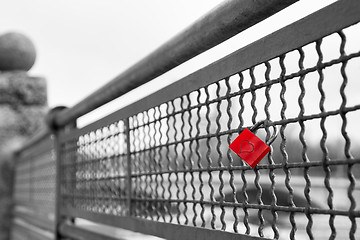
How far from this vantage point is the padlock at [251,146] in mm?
1632

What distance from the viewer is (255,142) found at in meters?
1.67

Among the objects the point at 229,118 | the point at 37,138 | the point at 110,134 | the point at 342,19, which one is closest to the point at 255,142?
the point at 229,118

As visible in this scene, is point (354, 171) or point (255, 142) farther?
point (255, 142)

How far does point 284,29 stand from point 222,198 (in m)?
0.59

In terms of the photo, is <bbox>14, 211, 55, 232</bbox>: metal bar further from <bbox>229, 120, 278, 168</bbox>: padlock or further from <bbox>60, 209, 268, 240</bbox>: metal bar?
<bbox>229, 120, 278, 168</bbox>: padlock

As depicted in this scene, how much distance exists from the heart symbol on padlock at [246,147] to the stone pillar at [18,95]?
23.9 ft

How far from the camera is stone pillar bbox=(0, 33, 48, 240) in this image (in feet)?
29.6

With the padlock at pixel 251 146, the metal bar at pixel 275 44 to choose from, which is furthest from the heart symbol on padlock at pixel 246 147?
the metal bar at pixel 275 44

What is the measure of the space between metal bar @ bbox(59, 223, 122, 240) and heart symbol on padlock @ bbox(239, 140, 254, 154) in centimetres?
123

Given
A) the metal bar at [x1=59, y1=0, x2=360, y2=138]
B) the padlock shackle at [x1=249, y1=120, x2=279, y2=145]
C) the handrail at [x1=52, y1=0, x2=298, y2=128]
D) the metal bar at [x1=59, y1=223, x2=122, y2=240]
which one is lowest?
the metal bar at [x1=59, y1=223, x2=122, y2=240]

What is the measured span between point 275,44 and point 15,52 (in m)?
8.51

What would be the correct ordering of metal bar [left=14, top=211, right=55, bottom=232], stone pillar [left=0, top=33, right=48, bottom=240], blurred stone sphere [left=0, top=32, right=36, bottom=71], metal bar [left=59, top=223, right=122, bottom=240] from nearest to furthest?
metal bar [left=59, top=223, right=122, bottom=240]
metal bar [left=14, top=211, right=55, bottom=232]
stone pillar [left=0, top=33, right=48, bottom=240]
blurred stone sphere [left=0, top=32, right=36, bottom=71]

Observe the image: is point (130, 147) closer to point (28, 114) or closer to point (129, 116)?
point (129, 116)

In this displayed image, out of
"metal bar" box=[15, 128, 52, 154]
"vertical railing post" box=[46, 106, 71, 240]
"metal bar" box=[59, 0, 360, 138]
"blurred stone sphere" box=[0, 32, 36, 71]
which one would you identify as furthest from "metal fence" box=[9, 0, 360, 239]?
"blurred stone sphere" box=[0, 32, 36, 71]
